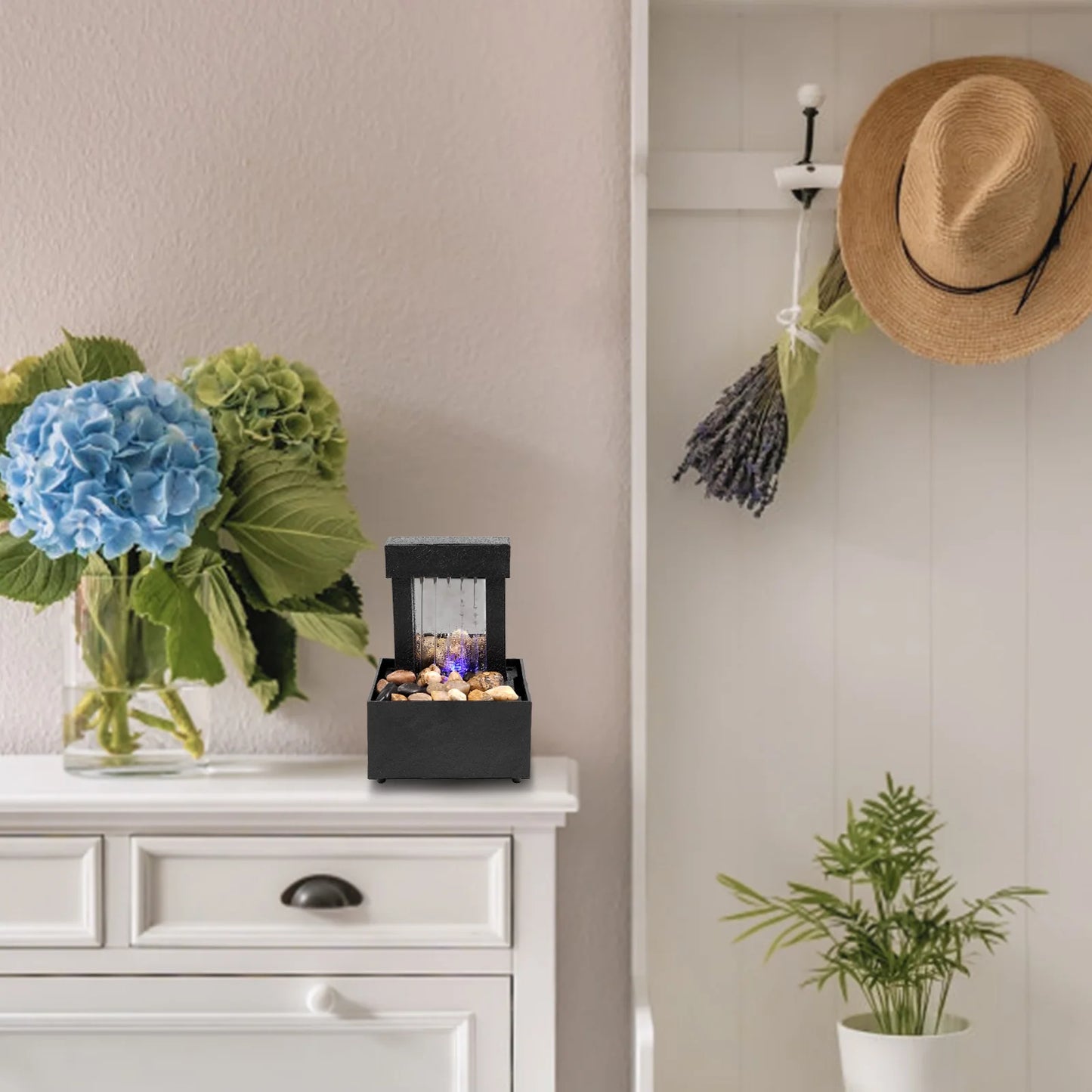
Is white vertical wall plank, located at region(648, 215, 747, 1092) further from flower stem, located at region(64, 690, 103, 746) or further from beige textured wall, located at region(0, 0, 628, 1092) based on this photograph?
flower stem, located at region(64, 690, 103, 746)

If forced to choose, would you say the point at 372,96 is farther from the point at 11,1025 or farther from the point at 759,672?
the point at 11,1025

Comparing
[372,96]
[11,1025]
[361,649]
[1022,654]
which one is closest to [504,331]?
[372,96]

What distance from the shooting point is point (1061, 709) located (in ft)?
5.58

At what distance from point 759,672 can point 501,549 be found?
43cm

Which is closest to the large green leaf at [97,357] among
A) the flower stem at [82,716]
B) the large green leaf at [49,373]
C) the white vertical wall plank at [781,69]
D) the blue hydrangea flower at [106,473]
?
the large green leaf at [49,373]

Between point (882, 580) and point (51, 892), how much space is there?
1003mm

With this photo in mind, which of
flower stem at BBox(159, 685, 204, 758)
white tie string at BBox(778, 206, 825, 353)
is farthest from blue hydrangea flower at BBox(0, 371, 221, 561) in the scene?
white tie string at BBox(778, 206, 825, 353)

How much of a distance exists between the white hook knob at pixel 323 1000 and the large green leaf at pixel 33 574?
1.56 feet

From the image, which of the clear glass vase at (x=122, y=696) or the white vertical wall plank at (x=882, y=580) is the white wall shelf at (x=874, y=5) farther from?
the clear glass vase at (x=122, y=696)

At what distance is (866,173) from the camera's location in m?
1.58

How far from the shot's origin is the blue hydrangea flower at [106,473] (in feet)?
4.40

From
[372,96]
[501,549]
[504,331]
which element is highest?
[372,96]

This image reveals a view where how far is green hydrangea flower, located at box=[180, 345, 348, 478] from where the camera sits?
1.48 meters

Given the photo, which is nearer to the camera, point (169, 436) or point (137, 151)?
point (169, 436)
